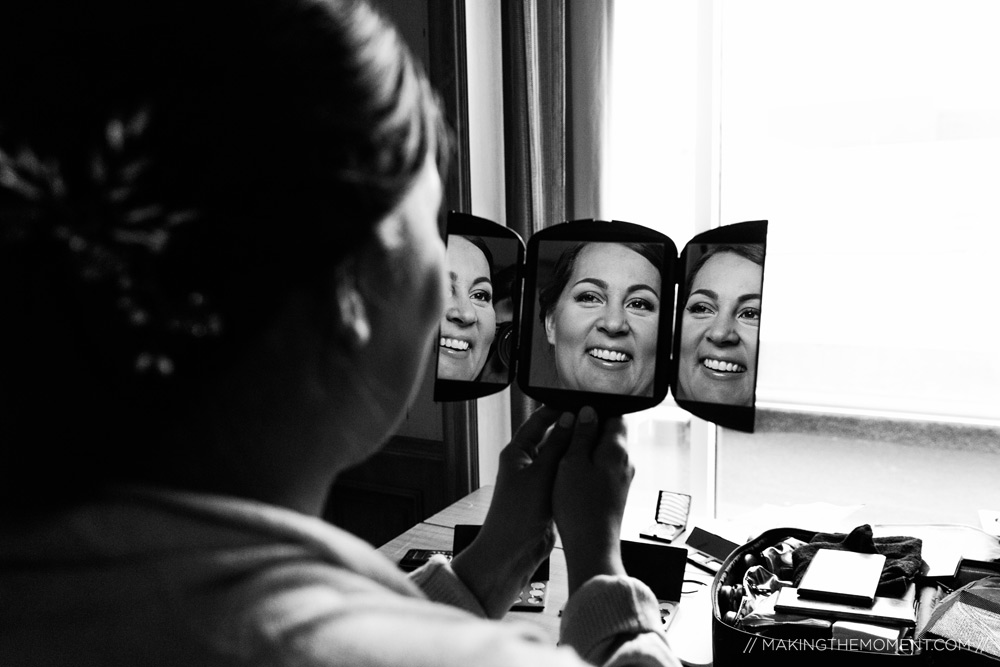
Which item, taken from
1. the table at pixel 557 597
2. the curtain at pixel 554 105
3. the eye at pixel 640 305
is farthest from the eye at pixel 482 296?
the curtain at pixel 554 105

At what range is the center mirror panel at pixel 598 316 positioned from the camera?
3.82 feet

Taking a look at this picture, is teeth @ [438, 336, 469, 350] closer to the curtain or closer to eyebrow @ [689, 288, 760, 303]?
eyebrow @ [689, 288, 760, 303]

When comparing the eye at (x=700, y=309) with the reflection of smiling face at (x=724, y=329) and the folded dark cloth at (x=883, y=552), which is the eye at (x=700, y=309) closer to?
the reflection of smiling face at (x=724, y=329)

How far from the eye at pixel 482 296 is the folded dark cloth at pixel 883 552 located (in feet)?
1.97

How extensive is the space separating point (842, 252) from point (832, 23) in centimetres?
154

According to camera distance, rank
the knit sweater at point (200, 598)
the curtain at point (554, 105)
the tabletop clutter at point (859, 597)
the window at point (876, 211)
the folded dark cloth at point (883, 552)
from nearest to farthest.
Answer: the knit sweater at point (200, 598) < the tabletop clutter at point (859, 597) < the folded dark cloth at point (883, 552) < the curtain at point (554, 105) < the window at point (876, 211)

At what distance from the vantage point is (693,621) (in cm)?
134

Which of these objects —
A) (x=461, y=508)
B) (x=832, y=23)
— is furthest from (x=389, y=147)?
(x=832, y=23)

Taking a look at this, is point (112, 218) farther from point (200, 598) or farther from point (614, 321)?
point (614, 321)

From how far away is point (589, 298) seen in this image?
1217mm

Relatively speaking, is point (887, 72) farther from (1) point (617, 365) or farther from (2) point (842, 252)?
(1) point (617, 365)

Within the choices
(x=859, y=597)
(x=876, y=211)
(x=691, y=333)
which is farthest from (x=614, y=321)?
(x=876, y=211)

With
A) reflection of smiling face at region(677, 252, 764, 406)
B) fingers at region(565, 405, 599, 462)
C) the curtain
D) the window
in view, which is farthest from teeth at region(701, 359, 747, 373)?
the window

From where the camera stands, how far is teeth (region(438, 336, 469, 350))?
131 centimetres
